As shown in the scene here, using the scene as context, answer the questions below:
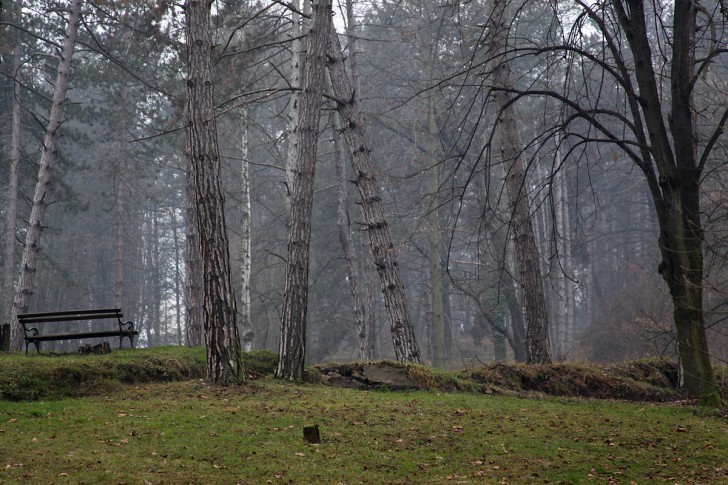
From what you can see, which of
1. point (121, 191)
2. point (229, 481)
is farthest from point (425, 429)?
point (121, 191)

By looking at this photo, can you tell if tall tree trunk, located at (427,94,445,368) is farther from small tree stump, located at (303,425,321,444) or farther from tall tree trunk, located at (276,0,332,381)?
small tree stump, located at (303,425,321,444)

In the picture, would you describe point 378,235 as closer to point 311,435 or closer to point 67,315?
point 67,315

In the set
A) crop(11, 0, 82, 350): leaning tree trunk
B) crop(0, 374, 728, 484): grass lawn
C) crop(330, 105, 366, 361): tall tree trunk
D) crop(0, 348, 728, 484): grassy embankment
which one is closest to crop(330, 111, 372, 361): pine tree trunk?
crop(330, 105, 366, 361): tall tree trunk

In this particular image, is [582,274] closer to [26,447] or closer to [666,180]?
[666,180]

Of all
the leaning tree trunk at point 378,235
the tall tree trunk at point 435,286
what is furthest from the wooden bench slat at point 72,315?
the tall tree trunk at point 435,286

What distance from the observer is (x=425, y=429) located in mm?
7688

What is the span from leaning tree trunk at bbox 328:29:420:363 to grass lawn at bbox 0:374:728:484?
154 inches

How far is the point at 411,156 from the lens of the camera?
2606 cm

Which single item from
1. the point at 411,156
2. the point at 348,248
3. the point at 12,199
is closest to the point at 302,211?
the point at 348,248

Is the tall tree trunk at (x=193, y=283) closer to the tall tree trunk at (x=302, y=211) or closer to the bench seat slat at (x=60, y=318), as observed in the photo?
the bench seat slat at (x=60, y=318)

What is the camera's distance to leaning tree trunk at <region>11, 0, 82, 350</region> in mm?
15422

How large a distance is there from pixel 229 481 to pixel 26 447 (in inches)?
78.7

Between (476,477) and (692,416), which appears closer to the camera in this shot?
(476,477)

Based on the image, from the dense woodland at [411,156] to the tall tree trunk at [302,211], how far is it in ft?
2.21
